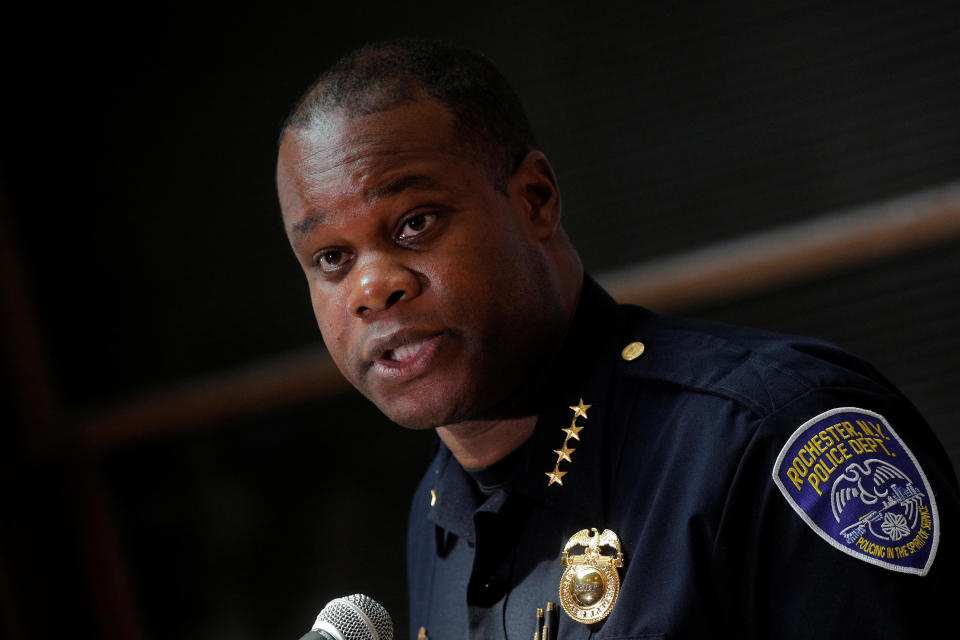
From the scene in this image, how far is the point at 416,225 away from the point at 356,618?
42cm

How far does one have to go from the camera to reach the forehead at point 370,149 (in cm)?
115

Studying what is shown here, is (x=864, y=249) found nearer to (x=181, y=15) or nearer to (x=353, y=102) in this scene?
(x=353, y=102)

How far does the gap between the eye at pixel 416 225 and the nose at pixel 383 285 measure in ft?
0.12

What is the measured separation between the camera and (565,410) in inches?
48.6

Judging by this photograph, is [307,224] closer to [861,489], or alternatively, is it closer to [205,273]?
[861,489]

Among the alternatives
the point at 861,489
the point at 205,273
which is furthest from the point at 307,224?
the point at 205,273

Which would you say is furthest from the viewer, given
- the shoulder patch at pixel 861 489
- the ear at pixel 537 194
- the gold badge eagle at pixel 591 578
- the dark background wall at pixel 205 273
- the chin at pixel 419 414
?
the dark background wall at pixel 205 273

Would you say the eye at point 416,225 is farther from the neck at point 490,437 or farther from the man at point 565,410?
the neck at point 490,437

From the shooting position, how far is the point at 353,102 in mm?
1204

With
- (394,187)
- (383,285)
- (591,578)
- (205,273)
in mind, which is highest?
(394,187)

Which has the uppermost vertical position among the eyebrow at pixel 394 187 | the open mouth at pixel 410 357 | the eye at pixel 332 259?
the eyebrow at pixel 394 187

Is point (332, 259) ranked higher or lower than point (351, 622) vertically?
higher

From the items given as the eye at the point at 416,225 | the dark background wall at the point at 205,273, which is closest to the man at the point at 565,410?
the eye at the point at 416,225

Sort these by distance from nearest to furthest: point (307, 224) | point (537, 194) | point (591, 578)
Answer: point (591, 578)
point (307, 224)
point (537, 194)
